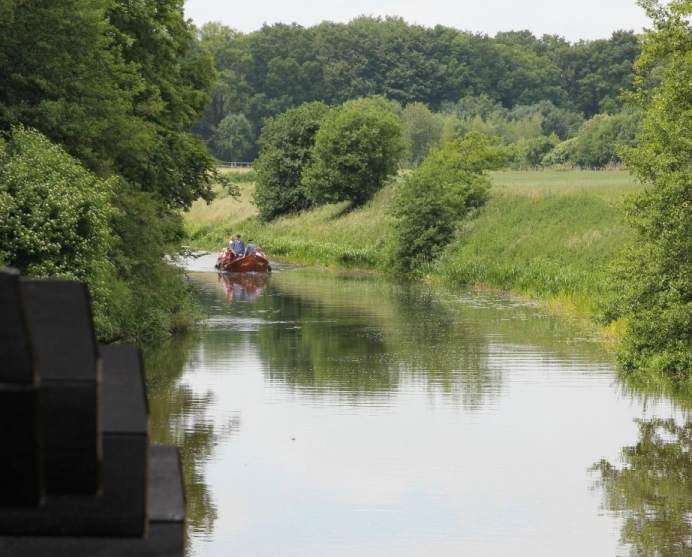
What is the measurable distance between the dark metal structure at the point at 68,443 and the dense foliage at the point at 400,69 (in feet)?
495

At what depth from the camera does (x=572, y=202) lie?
5844 centimetres

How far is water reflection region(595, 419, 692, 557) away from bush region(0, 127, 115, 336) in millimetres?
7895

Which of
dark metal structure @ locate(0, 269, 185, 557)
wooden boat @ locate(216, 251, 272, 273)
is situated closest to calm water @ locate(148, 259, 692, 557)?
dark metal structure @ locate(0, 269, 185, 557)

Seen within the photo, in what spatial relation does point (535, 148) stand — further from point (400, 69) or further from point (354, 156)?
point (354, 156)

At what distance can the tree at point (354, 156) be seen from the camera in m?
77.3

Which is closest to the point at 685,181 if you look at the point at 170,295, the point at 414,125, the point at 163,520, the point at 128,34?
the point at 170,295

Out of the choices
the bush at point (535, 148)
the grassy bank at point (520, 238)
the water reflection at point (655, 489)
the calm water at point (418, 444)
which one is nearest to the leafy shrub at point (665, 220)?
the calm water at point (418, 444)

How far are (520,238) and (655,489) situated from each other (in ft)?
130

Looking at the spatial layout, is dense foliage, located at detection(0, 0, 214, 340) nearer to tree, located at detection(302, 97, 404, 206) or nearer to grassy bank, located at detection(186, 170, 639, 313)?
grassy bank, located at detection(186, 170, 639, 313)

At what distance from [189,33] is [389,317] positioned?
8.92 meters

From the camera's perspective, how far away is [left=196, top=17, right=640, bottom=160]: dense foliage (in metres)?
160

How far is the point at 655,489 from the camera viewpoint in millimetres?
17766

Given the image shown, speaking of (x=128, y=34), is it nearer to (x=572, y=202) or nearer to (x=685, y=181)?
(x=685, y=181)

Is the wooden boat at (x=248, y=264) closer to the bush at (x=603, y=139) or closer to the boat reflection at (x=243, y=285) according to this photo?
the boat reflection at (x=243, y=285)
